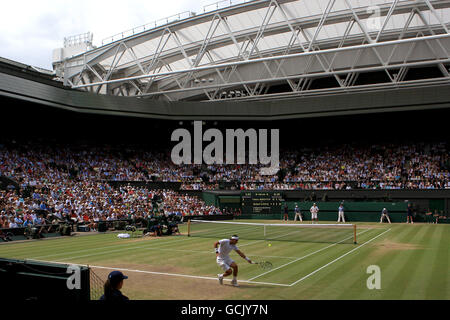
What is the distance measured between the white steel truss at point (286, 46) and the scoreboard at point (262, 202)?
10.8m

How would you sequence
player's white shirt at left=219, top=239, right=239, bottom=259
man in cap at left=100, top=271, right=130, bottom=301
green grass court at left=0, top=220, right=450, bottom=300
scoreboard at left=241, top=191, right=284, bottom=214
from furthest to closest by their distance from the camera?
scoreboard at left=241, top=191, right=284, bottom=214
player's white shirt at left=219, top=239, right=239, bottom=259
green grass court at left=0, top=220, right=450, bottom=300
man in cap at left=100, top=271, right=130, bottom=301

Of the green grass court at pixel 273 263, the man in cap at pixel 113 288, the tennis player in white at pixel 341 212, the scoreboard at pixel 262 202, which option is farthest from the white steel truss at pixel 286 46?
the man in cap at pixel 113 288

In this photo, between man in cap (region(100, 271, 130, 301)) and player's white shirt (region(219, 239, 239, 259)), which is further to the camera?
player's white shirt (region(219, 239, 239, 259))

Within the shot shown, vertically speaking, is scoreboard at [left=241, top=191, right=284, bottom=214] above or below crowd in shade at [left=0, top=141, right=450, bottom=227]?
below

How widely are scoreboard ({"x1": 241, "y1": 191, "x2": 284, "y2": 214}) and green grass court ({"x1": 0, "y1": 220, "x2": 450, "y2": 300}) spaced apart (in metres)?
17.7

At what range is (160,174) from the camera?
161 feet

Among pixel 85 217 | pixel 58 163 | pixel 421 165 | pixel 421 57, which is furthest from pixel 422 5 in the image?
pixel 58 163

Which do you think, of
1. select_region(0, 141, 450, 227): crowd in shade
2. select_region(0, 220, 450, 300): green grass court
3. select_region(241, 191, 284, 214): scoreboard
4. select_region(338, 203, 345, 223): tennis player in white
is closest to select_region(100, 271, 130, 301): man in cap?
select_region(0, 220, 450, 300): green grass court

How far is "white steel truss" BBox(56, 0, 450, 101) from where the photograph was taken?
34.7 metres

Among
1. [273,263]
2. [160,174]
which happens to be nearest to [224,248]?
[273,263]

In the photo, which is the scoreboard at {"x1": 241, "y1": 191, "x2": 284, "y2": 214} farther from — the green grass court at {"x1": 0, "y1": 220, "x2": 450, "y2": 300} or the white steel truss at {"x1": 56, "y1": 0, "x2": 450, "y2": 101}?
the green grass court at {"x1": 0, "y1": 220, "x2": 450, "y2": 300}

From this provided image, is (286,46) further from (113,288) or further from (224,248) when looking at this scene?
(113,288)

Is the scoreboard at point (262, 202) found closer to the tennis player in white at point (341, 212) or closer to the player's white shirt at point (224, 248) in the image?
the tennis player in white at point (341, 212)

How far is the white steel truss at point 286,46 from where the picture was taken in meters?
34.7
